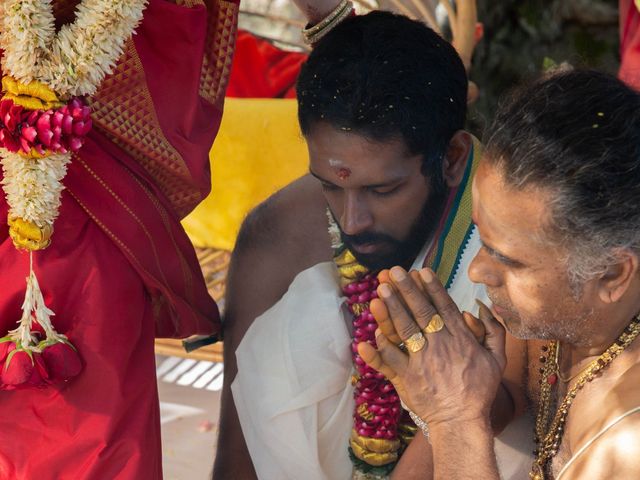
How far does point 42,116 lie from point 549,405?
3.44 ft

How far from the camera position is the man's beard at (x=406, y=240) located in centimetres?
229

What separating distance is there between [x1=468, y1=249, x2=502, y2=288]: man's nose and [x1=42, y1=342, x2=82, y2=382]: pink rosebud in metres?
0.74

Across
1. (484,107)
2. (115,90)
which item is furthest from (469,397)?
(484,107)

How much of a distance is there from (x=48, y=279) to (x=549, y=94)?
3.10 ft

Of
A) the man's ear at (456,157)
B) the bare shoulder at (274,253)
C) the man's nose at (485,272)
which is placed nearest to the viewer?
the man's nose at (485,272)

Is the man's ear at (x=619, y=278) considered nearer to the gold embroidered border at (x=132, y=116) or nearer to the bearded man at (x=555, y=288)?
the bearded man at (x=555, y=288)

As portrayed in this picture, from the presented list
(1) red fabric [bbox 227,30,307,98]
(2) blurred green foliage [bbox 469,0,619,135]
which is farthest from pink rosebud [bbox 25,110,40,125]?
(2) blurred green foliage [bbox 469,0,619,135]

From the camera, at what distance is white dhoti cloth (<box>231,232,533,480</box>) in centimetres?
242

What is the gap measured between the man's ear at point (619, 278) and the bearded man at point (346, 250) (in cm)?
46

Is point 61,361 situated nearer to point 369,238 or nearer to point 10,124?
point 10,124

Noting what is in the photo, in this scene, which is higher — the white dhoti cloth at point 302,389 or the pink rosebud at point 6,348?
the pink rosebud at point 6,348

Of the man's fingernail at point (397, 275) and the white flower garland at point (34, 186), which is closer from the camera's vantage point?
the man's fingernail at point (397, 275)

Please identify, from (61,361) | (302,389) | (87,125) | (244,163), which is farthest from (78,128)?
(244,163)

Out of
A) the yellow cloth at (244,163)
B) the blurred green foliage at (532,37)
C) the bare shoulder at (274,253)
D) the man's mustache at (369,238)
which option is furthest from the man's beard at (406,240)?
the blurred green foliage at (532,37)
